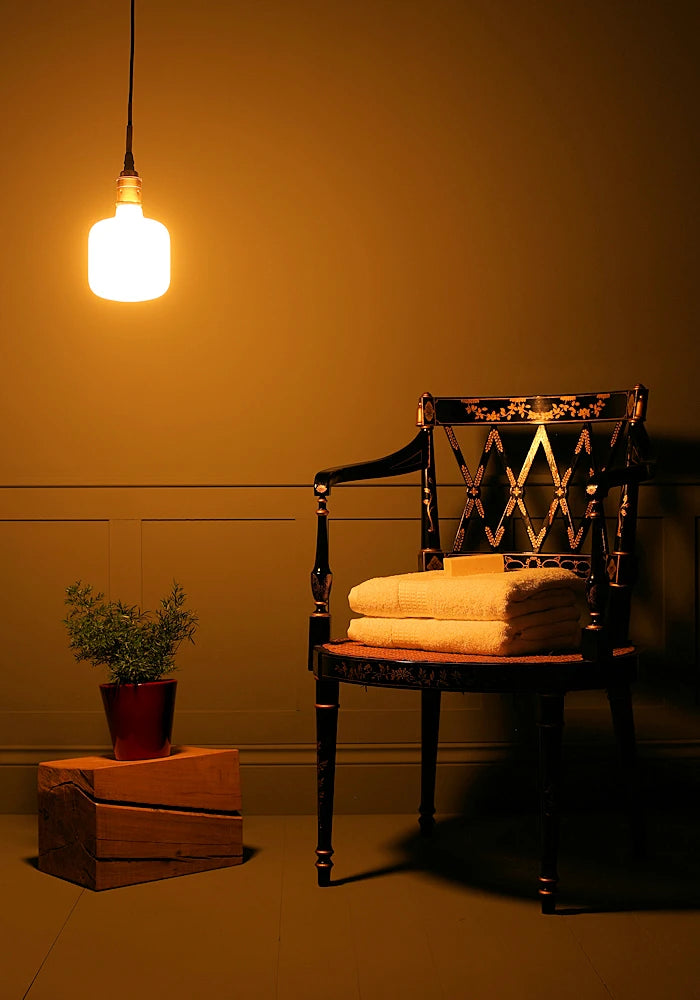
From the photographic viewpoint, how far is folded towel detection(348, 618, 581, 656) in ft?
5.65

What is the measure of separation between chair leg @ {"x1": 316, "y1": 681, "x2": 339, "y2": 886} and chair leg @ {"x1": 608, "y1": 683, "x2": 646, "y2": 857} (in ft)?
1.71

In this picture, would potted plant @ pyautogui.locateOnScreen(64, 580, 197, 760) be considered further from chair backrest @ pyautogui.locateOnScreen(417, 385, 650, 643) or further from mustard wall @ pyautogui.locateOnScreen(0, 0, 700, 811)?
chair backrest @ pyautogui.locateOnScreen(417, 385, 650, 643)

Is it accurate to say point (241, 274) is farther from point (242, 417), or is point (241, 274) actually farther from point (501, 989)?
point (501, 989)

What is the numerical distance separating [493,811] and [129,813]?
2.95 feet

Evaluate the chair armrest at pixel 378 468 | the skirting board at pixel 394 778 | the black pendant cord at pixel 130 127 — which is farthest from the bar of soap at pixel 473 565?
the black pendant cord at pixel 130 127

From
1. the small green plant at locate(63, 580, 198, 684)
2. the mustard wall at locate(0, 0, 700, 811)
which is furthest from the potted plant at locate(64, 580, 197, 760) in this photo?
the mustard wall at locate(0, 0, 700, 811)

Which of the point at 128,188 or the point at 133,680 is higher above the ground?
the point at 128,188

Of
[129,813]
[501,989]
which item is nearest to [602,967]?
[501,989]

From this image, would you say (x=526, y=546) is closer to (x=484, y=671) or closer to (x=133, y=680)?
(x=484, y=671)

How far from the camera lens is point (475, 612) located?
1.74m

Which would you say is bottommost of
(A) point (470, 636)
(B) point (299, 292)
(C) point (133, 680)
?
(C) point (133, 680)

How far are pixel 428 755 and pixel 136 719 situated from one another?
25.3 inches

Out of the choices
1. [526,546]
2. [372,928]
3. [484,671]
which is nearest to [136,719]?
[372,928]

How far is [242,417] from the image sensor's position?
2484 mm
